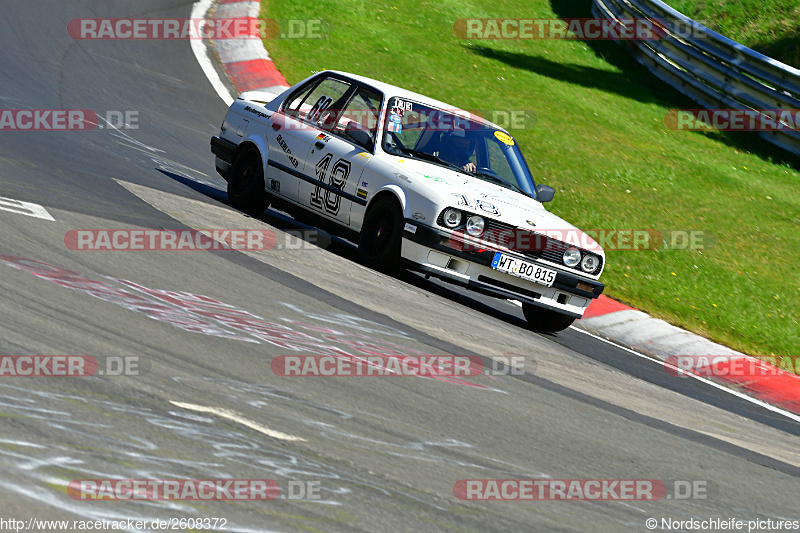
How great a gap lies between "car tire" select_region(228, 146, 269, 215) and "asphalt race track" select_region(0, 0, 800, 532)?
0.37 m

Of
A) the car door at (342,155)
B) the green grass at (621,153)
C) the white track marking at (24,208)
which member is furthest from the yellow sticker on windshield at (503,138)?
the white track marking at (24,208)

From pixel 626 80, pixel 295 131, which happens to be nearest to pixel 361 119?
pixel 295 131

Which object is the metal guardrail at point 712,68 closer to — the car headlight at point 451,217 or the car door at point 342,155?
the car door at point 342,155

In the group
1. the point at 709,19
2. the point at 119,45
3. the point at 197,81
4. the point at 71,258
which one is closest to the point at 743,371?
the point at 71,258

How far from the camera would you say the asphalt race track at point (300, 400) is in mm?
3633

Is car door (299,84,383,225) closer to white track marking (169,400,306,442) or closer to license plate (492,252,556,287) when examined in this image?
license plate (492,252,556,287)

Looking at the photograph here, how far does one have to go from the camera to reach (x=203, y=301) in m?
6.19

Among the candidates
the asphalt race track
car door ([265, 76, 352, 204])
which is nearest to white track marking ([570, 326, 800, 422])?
the asphalt race track

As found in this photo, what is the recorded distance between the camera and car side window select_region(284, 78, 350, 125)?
392 inches

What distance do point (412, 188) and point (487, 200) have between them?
625mm

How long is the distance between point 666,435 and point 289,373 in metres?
2.28

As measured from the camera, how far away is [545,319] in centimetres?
902

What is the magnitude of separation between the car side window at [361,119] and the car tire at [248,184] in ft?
3.30

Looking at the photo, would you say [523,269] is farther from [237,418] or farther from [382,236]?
[237,418]
